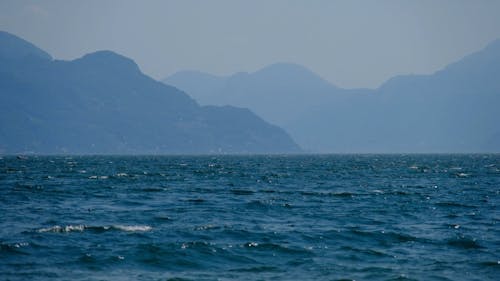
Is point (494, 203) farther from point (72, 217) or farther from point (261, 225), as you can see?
point (72, 217)

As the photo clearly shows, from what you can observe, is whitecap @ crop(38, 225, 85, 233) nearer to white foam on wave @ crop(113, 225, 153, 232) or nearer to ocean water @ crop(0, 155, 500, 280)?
ocean water @ crop(0, 155, 500, 280)

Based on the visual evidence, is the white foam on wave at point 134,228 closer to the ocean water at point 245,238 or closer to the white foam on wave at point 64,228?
the ocean water at point 245,238

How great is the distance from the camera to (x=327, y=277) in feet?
75.1

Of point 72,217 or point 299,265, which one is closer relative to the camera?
point 299,265

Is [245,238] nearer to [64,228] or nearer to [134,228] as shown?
[134,228]

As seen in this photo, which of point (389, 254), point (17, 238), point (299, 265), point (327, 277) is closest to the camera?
point (327, 277)

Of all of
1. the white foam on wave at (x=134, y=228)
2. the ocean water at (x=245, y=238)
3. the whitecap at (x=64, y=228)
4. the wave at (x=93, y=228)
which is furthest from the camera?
the white foam on wave at (x=134, y=228)

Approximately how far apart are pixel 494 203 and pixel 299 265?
99.6 feet

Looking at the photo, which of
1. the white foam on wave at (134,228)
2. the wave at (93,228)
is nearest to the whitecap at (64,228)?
the wave at (93,228)

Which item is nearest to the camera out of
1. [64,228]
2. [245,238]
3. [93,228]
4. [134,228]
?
[245,238]

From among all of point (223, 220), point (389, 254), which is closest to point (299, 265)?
point (389, 254)

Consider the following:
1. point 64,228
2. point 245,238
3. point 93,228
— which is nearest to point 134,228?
point 93,228

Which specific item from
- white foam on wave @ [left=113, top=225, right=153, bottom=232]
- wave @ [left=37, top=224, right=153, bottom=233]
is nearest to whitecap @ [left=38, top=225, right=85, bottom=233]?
wave @ [left=37, top=224, right=153, bottom=233]

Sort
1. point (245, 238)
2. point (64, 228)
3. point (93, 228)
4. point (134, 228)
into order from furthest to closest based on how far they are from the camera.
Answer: point (134, 228)
point (93, 228)
point (64, 228)
point (245, 238)
